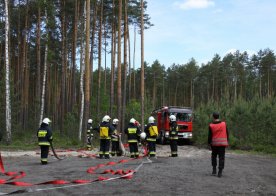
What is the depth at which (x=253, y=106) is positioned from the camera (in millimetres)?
27516

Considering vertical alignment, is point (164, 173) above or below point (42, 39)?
below

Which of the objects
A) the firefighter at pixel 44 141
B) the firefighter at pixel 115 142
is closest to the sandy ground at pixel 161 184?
the firefighter at pixel 44 141

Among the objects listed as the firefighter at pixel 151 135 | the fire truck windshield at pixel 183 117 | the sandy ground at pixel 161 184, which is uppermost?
the fire truck windshield at pixel 183 117

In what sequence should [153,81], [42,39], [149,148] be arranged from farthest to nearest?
[153,81]
[42,39]
[149,148]

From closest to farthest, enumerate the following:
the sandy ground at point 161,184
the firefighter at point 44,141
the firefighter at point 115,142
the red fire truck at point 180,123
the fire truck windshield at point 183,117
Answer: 1. the sandy ground at point 161,184
2. the firefighter at point 44,141
3. the firefighter at point 115,142
4. the red fire truck at point 180,123
5. the fire truck windshield at point 183,117

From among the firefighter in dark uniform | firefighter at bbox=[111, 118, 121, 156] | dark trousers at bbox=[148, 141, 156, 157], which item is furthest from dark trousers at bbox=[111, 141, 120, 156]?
dark trousers at bbox=[148, 141, 156, 157]

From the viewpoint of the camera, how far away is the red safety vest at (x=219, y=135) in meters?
11.6

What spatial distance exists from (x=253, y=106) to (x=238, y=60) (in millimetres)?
57859

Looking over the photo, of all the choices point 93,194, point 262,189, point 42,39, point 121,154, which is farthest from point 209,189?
point 42,39

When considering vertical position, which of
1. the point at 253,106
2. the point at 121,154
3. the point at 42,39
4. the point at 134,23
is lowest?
the point at 121,154

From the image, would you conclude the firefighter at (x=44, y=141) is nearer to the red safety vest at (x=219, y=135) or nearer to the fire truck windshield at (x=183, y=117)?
the red safety vest at (x=219, y=135)

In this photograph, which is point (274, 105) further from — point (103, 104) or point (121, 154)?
point (103, 104)

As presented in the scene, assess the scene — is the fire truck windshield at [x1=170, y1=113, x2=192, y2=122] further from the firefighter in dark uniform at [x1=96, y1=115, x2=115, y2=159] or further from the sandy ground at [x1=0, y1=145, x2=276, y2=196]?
the sandy ground at [x1=0, y1=145, x2=276, y2=196]

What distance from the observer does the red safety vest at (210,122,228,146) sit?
11633 millimetres
